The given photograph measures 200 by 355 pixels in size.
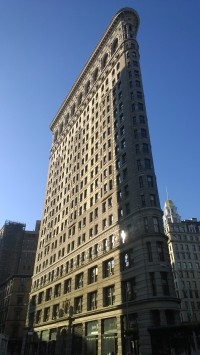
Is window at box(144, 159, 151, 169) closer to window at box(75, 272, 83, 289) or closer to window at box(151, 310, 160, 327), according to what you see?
window at box(151, 310, 160, 327)

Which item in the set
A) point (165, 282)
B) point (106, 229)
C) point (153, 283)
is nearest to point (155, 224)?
point (165, 282)

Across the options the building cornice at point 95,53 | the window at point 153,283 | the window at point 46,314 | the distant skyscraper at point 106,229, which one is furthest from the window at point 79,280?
the building cornice at point 95,53

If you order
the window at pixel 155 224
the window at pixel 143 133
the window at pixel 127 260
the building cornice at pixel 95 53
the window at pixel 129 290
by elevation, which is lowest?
the window at pixel 129 290

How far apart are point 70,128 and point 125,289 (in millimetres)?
58361

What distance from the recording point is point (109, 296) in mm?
45031

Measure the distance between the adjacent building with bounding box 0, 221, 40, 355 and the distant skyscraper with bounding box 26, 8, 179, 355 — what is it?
22.2 m

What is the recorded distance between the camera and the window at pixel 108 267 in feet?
153

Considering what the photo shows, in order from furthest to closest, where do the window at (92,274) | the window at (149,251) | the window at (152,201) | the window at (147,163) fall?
the window at (92,274)
the window at (147,163)
the window at (152,201)
the window at (149,251)

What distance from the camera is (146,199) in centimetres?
4572

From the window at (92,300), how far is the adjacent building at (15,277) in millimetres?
48710

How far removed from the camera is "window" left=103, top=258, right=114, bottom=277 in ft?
153

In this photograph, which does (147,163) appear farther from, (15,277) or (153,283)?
→ (15,277)

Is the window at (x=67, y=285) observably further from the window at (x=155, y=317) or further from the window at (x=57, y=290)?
the window at (x=155, y=317)

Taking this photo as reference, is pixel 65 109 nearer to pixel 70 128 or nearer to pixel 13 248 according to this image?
pixel 70 128
